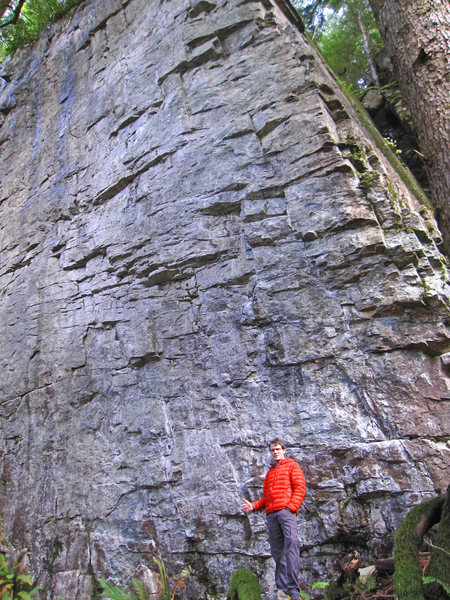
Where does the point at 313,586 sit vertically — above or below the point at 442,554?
below

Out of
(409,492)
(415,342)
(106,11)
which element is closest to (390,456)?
(409,492)

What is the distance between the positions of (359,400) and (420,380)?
68cm

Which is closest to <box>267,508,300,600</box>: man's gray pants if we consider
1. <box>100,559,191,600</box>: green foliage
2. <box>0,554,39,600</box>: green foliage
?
<box>100,559,191,600</box>: green foliage

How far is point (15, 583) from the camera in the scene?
5828 mm

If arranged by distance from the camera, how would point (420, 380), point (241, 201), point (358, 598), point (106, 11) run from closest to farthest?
point (358, 598) → point (420, 380) → point (241, 201) → point (106, 11)

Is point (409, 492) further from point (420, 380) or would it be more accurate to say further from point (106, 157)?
point (106, 157)

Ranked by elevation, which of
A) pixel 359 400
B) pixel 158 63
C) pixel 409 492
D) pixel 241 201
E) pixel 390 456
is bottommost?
pixel 409 492

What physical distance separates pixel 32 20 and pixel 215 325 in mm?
10546

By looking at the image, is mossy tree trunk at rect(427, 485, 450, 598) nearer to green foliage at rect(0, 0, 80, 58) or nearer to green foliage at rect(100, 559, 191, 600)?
green foliage at rect(100, 559, 191, 600)

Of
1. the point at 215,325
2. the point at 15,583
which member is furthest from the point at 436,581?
the point at 15,583

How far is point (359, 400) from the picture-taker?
15.9ft

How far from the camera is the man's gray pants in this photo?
3650 mm

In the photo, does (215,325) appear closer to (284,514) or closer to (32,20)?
(284,514)

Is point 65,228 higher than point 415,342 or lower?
higher
